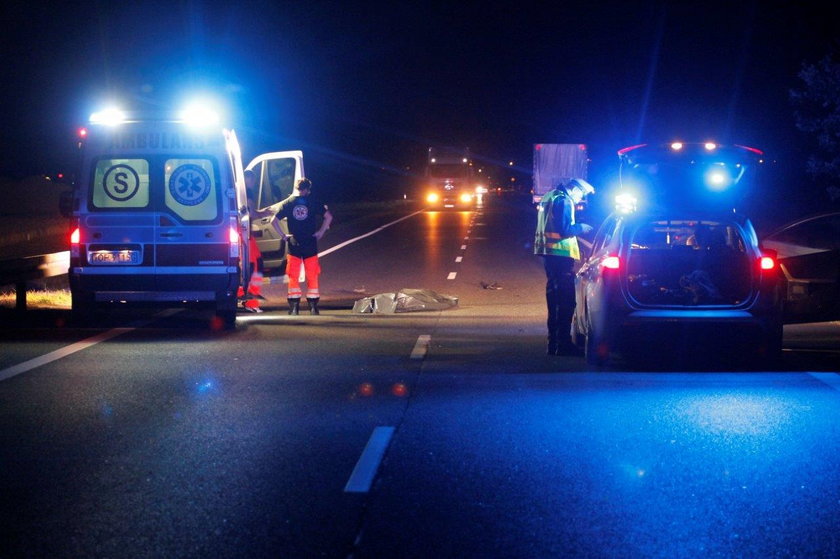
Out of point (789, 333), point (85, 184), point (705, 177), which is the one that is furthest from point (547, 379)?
point (705, 177)

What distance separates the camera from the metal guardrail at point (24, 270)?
14.1m

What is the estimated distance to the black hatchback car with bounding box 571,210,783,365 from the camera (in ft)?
30.8

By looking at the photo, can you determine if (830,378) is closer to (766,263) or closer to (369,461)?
(766,263)

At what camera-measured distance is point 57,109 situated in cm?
7781

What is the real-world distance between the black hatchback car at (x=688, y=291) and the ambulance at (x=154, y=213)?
477 centimetres

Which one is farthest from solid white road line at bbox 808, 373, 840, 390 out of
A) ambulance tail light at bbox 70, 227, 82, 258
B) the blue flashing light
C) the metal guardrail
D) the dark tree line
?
the dark tree line

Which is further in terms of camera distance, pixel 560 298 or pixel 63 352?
pixel 560 298

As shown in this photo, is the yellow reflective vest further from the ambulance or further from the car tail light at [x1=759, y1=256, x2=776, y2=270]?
the ambulance

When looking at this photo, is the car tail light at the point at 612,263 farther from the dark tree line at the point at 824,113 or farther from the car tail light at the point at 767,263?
the dark tree line at the point at 824,113

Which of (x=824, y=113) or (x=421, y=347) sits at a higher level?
(x=824, y=113)

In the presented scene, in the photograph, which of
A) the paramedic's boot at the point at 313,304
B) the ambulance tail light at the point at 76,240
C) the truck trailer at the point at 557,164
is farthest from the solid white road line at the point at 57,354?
the truck trailer at the point at 557,164

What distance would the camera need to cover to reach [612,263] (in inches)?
378

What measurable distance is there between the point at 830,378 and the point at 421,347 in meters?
4.03

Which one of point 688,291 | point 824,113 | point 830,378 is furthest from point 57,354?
point 824,113
